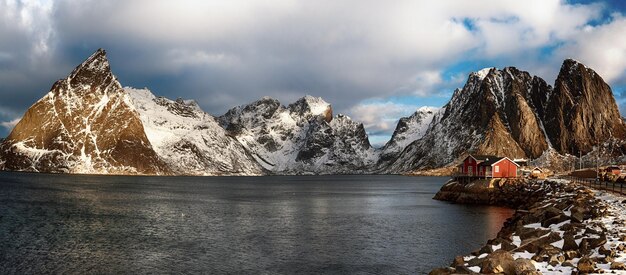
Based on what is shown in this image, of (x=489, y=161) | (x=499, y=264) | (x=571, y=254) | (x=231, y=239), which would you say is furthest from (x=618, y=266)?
(x=489, y=161)

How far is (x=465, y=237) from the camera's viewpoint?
59000 mm

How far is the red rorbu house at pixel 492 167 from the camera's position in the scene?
121438 millimetres

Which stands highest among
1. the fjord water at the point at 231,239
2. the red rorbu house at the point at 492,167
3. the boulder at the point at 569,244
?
the red rorbu house at the point at 492,167

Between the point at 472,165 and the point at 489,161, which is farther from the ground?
the point at 489,161

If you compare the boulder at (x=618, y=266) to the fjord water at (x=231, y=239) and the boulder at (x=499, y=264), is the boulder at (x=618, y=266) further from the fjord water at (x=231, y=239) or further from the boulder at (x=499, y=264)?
the fjord water at (x=231, y=239)

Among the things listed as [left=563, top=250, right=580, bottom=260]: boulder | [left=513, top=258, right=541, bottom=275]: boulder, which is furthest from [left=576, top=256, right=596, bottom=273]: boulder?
[left=563, top=250, right=580, bottom=260]: boulder

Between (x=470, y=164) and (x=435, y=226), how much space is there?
6516 centimetres

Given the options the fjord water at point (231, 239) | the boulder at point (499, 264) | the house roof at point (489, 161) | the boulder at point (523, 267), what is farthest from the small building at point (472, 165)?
the boulder at point (523, 267)

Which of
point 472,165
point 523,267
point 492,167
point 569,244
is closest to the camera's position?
point 523,267

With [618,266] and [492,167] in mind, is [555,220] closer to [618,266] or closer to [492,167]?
[618,266]

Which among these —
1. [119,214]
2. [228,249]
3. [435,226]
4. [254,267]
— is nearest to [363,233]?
[435,226]

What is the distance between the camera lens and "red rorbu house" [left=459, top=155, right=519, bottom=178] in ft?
398

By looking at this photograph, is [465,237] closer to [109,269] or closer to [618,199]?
[618,199]

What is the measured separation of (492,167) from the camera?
121188mm
